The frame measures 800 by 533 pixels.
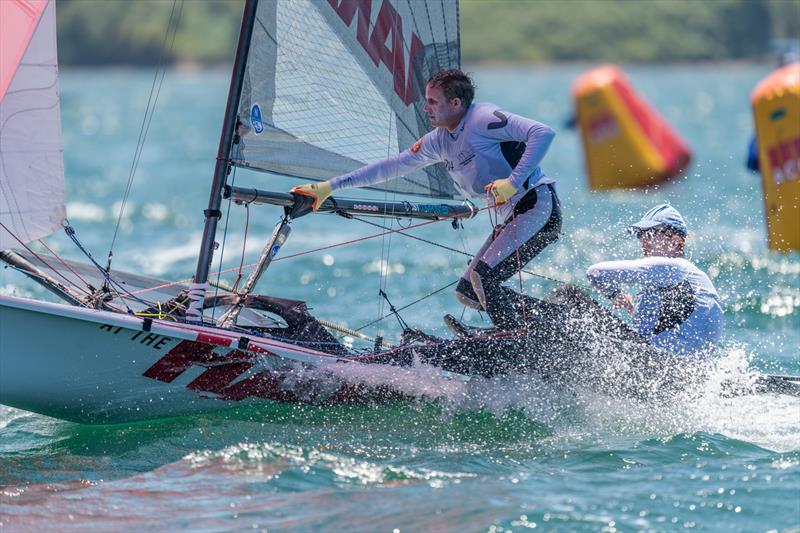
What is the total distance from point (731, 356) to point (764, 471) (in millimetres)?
1189

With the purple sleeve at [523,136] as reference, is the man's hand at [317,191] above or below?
below

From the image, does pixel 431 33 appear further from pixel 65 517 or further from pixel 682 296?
pixel 65 517

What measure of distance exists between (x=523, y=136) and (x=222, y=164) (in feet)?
5.03

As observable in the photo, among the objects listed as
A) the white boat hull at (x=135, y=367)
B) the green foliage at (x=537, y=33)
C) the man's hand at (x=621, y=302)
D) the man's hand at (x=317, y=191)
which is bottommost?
the white boat hull at (x=135, y=367)

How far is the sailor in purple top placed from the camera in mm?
5863

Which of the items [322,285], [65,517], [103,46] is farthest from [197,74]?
[65,517]

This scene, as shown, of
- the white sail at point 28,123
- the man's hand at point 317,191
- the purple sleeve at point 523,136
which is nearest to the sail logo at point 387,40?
the man's hand at point 317,191

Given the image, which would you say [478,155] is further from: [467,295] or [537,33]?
[537,33]

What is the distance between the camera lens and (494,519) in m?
4.82

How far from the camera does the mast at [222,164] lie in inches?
234

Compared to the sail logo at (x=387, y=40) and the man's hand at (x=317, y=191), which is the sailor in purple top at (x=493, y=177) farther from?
the sail logo at (x=387, y=40)

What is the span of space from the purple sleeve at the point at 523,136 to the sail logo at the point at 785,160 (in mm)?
4985

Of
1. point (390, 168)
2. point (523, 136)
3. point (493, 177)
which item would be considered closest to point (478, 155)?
point (493, 177)

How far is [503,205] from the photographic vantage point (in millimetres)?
6055
